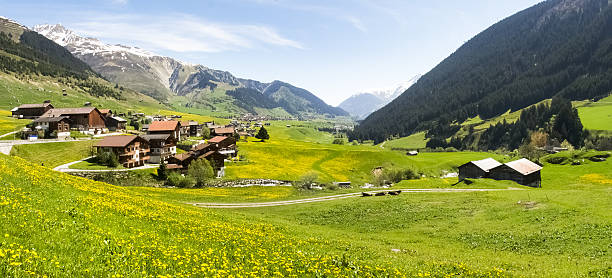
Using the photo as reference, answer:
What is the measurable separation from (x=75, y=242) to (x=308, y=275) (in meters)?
9.96

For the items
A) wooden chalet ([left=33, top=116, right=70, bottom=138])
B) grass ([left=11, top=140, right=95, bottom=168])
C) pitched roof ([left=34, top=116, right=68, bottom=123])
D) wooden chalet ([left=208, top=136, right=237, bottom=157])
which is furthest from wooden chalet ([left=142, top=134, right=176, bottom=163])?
pitched roof ([left=34, top=116, right=68, bottom=123])

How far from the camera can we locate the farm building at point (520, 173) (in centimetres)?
9381

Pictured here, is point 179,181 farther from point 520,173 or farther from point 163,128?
point 520,173

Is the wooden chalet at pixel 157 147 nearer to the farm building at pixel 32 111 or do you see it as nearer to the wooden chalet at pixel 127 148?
the wooden chalet at pixel 127 148

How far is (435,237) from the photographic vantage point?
33625mm

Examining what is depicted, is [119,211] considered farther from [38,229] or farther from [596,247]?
[596,247]

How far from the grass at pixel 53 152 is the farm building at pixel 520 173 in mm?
131194

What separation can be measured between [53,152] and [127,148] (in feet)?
67.0

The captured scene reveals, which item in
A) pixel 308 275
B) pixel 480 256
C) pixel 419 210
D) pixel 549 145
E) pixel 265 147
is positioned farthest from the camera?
pixel 549 145

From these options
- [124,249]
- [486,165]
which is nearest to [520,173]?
[486,165]

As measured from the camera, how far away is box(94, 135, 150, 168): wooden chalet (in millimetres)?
97938

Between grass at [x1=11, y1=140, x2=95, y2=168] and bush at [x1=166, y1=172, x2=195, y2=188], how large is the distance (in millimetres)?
30330

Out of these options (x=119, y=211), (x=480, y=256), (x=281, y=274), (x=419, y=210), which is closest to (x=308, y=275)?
(x=281, y=274)

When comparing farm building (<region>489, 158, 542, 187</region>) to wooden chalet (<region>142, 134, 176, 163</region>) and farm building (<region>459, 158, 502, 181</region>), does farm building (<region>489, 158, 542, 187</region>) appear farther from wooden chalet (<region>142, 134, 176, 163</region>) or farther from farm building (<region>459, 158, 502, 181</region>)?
wooden chalet (<region>142, 134, 176, 163</region>)
